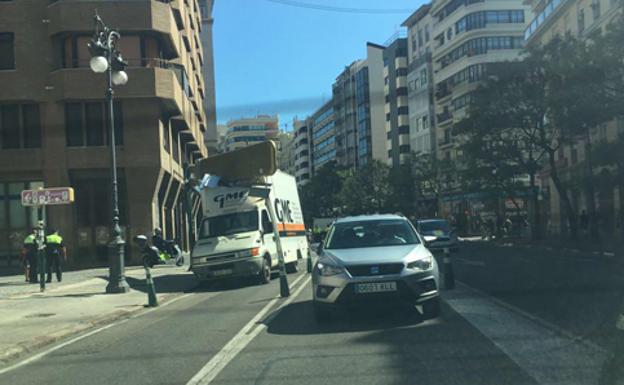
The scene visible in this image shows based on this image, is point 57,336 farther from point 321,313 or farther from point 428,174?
point 428,174

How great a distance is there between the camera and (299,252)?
2341 cm

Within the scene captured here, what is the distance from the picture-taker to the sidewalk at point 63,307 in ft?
33.3

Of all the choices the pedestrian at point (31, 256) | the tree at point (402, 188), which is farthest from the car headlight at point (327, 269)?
the tree at point (402, 188)

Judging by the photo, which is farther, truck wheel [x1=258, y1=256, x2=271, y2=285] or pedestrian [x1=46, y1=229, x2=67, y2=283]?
pedestrian [x1=46, y1=229, x2=67, y2=283]

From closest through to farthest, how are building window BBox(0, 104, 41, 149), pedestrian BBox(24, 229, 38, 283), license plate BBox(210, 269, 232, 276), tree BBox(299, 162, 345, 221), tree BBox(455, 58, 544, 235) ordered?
license plate BBox(210, 269, 232, 276), pedestrian BBox(24, 229, 38, 283), building window BBox(0, 104, 41, 149), tree BBox(455, 58, 544, 235), tree BBox(299, 162, 345, 221)

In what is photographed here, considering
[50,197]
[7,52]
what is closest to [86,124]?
[7,52]

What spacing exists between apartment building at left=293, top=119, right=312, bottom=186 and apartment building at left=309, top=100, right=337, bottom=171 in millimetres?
1642

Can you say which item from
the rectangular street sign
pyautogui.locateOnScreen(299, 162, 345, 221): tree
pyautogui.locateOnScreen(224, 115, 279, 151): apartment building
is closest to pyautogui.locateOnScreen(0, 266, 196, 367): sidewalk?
the rectangular street sign

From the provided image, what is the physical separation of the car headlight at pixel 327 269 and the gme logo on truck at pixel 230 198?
9.82 m

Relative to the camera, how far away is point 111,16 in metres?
28.9

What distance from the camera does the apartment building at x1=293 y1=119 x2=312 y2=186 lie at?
144 meters

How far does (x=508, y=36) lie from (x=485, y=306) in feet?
200

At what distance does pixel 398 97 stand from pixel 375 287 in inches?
3147

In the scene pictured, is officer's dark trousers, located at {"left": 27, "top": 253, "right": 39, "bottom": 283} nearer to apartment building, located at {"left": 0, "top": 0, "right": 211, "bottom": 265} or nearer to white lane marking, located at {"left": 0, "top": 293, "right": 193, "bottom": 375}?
apartment building, located at {"left": 0, "top": 0, "right": 211, "bottom": 265}
